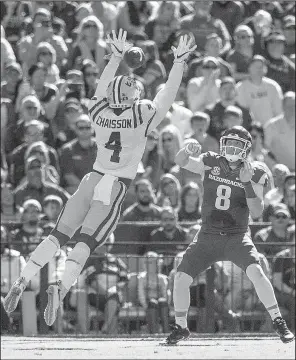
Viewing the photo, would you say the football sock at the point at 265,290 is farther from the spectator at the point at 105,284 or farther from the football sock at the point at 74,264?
the spectator at the point at 105,284

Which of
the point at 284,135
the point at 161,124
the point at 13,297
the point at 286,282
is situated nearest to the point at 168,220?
the point at 286,282

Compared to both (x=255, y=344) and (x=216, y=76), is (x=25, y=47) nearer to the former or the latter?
(x=216, y=76)

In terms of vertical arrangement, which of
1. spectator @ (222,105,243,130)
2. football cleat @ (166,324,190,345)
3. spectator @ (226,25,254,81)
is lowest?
football cleat @ (166,324,190,345)

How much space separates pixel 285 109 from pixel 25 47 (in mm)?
4019

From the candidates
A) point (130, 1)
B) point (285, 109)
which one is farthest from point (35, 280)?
point (130, 1)

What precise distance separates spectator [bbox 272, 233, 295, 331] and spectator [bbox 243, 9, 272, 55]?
5.23 metres

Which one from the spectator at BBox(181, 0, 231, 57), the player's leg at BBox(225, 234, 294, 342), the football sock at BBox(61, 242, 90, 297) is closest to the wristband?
the player's leg at BBox(225, 234, 294, 342)

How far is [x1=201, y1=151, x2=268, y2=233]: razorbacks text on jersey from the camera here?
11484 mm

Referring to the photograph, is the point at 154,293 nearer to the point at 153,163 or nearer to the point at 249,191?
the point at 153,163

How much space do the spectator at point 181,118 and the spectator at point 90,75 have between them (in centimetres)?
96

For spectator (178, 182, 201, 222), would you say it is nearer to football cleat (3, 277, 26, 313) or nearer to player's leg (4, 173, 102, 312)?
player's leg (4, 173, 102, 312)

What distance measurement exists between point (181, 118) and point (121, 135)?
227 inches

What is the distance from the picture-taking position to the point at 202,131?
16.7 meters

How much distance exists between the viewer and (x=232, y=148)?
1147 cm
